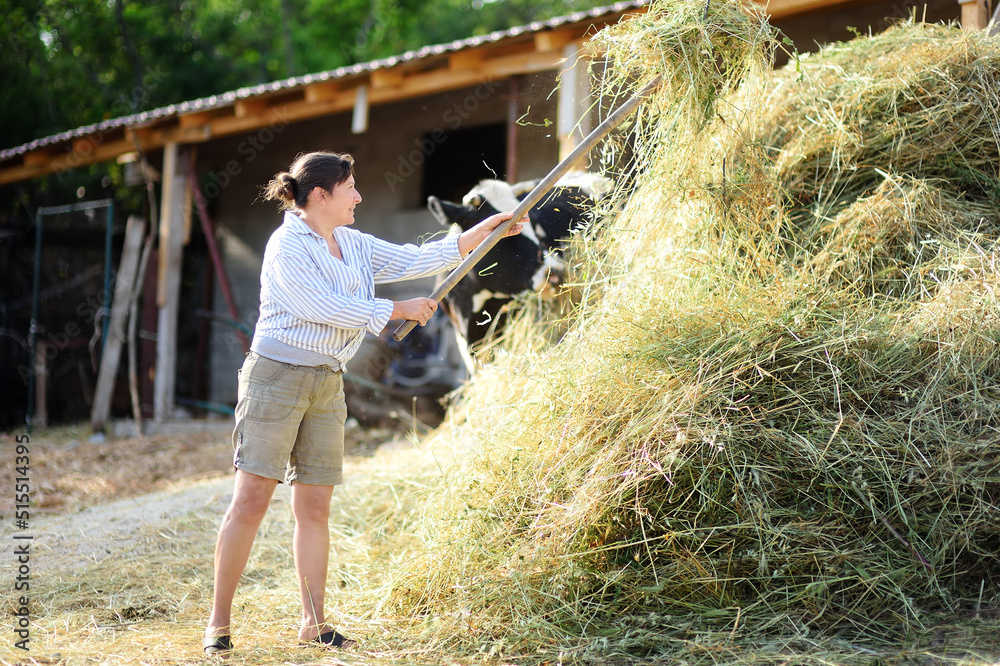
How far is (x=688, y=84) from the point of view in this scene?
120 inches

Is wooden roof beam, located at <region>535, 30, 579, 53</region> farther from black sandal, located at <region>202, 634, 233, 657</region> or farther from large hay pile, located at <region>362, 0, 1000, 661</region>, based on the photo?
black sandal, located at <region>202, 634, 233, 657</region>

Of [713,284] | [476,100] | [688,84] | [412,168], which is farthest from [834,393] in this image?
[412,168]

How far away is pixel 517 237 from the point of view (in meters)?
3.96

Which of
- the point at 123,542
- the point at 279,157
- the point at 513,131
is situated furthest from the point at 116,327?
the point at 513,131

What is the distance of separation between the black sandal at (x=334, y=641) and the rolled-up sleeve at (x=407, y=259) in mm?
1156

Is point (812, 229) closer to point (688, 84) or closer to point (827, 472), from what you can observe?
point (688, 84)

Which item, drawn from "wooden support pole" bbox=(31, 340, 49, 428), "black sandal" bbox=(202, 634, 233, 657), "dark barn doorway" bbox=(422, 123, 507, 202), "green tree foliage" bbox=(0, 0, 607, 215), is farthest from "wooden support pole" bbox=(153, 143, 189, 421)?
"black sandal" bbox=(202, 634, 233, 657)

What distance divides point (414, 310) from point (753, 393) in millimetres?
1115

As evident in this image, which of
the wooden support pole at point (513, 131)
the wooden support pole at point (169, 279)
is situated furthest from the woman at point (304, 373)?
the wooden support pole at point (169, 279)

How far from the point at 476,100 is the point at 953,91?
437cm

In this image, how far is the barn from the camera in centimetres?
525

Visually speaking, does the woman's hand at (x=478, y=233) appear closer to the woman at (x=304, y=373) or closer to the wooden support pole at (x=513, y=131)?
the woman at (x=304, y=373)

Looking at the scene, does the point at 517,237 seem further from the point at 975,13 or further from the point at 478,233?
the point at 975,13

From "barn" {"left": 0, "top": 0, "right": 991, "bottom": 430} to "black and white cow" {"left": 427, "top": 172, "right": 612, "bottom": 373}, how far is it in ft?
1.24
